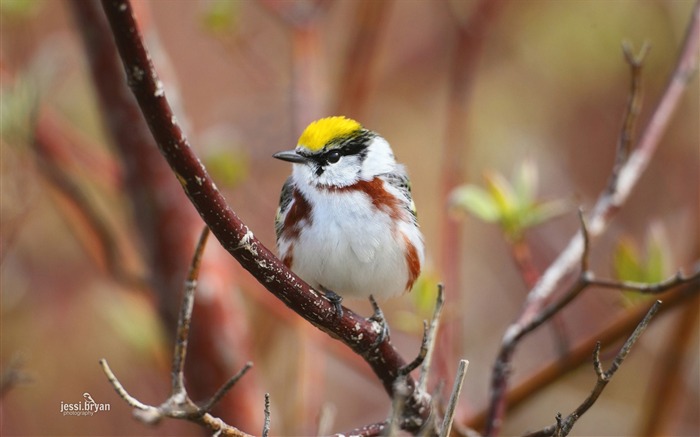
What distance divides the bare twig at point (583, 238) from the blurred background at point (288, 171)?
0.13 m

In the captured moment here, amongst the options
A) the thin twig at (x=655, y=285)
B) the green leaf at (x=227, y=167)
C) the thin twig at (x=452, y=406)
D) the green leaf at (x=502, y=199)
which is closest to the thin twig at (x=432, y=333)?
the thin twig at (x=452, y=406)

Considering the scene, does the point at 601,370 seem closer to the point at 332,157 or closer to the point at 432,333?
the point at 432,333

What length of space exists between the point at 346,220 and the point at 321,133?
0.41m

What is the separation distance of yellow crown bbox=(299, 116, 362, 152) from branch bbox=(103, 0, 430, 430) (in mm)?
1057

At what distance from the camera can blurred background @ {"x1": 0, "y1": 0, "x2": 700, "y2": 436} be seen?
131 inches

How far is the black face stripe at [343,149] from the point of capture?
2920 millimetres

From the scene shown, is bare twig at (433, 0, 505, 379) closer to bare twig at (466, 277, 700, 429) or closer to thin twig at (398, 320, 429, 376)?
bare twig at (466, 277, 700, 429)

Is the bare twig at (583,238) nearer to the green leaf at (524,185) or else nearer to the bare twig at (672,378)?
the green leaf at (524,185)

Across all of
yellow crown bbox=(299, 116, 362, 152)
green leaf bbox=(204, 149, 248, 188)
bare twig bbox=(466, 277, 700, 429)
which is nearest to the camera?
bare twig bbox=(466, 277, 700, 429)

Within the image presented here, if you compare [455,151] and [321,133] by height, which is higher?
[455,151]

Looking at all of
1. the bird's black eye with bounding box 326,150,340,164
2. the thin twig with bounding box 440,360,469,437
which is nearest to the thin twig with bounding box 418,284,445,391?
the thin twig with bounding box 440,360,469,437

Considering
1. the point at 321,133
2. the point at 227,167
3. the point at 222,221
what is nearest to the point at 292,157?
the point at 321,133

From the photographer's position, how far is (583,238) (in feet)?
7.50

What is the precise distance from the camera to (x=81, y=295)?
496 cm
